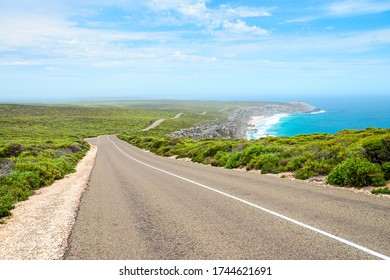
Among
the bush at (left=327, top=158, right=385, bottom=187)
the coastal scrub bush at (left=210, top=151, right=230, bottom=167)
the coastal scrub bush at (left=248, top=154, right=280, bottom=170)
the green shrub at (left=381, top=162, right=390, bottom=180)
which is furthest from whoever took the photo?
the coastal scrub bush at (left=210, top=151, right=230, bottom=167)

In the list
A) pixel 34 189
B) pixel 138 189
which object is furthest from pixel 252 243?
pixel 34 189

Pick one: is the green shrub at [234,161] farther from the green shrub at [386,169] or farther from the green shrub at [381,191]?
the green shrub at [381,191]

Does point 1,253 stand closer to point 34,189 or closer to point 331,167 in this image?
point 34,189

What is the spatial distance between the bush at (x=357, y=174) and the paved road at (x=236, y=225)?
0.82m

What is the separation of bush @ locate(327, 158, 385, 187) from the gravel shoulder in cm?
1004

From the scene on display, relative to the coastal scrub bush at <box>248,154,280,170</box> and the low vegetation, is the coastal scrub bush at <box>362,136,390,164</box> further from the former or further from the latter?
the coastal scrub bush at <box>248,154,280,170</box>

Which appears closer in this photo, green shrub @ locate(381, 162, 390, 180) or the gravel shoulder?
the gravel shoulder

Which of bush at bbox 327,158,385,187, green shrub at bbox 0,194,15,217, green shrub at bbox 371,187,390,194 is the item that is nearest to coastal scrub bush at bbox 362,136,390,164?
bush at bbox 327,158,385,187

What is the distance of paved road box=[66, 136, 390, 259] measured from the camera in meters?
6.12

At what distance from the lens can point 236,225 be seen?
25.5 ft

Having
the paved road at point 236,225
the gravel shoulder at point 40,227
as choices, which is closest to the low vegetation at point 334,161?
the paved road at point 236,225

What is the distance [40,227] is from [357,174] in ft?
36.5

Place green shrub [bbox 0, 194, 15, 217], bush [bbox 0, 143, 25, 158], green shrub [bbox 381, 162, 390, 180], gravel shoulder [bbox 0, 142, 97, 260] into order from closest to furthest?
gravel shoulder [bbox 0, 142, 97, 260] < green shrub [bbox 0, 194, 15, 217] < green shrub [bbox 381, 162, 390, 180] < bush [bbox 0, 143, 25, 158]
